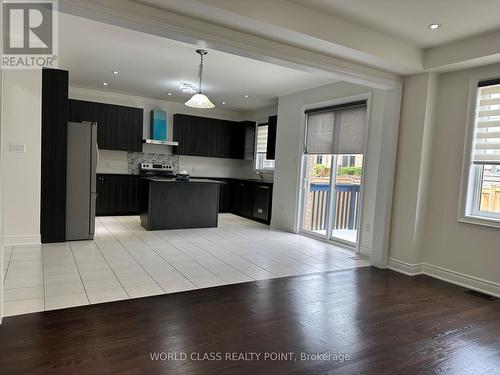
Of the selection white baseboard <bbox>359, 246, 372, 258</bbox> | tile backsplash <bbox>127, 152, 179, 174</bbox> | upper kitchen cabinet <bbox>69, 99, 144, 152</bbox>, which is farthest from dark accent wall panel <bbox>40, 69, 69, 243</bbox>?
white baseboard <bbox>359, 246, 372, 258</bbox>

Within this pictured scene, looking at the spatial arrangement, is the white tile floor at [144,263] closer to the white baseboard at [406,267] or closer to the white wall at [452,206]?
the white baseboard at [406,267]

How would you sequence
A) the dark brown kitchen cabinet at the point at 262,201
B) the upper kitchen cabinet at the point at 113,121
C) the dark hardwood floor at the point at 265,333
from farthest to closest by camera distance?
the dark brown kitchen cabinet at the point at 262,201 < the upper kitchen cabinet at the point at 113,121 < the dark hardwood floor at the point at 265,333

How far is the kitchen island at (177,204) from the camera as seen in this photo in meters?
5.71

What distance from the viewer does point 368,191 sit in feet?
15.9

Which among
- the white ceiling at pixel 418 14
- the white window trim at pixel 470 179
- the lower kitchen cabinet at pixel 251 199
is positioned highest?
the white ceiling at pixel 418 14

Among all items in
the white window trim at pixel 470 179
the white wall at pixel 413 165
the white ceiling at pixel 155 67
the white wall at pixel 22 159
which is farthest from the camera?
the white wall at pixel 22 159

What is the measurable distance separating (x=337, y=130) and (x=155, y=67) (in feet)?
9.90

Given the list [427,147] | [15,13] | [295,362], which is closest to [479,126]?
[427,147]

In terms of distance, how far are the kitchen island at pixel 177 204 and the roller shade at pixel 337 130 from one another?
2.02 m

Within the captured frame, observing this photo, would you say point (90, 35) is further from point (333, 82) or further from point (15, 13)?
point (333, 82)

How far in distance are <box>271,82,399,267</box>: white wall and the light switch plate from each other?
425 centimetres

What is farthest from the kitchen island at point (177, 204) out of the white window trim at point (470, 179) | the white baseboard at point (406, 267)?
the white window trim at point (470, 179)

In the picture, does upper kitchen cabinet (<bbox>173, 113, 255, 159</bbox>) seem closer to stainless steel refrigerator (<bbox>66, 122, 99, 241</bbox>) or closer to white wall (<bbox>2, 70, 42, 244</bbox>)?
stainless steel refrigerator (<bbox>66, 122, 99, 241</bbox>)

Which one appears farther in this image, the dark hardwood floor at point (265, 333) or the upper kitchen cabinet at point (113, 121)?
the upper kitchen cabinet at point (113, 121)
